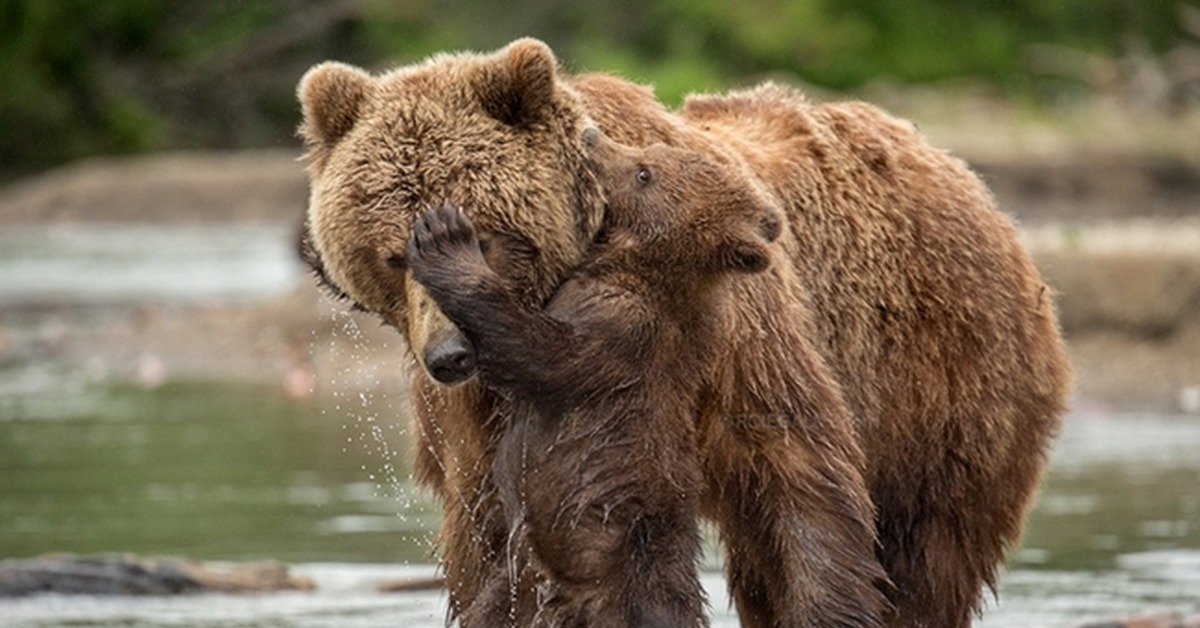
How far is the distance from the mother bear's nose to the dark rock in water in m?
3.47

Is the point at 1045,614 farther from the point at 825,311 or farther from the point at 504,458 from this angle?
the point at 504,458

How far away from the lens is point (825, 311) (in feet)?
20.0

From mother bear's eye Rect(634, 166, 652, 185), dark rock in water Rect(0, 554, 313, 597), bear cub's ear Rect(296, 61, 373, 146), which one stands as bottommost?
dark rock in water Rect(0, 554, 313, 597)

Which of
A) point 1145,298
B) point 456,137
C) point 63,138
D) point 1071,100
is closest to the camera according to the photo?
point 456,137

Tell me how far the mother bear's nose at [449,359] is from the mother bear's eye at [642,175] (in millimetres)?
655

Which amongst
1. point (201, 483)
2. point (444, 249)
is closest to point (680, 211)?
point (444, 249)

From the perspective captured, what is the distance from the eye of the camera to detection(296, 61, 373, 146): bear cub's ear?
5445 millimetres

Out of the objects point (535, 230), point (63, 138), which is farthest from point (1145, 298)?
point (63, 138)

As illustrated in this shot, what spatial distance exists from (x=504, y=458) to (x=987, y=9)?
48.1m

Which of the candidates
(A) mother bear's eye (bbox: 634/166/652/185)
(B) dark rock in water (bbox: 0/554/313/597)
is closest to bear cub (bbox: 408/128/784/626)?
(A) mother bear's eye (bbox: 634/166/652/185)

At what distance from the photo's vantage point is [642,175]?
5402 mm

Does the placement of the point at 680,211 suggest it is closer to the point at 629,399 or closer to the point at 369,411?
the point at 629,399

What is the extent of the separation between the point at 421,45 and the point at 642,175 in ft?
161

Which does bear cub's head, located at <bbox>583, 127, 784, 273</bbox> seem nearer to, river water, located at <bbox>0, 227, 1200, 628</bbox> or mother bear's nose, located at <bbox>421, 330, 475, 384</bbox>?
mother bear's nose, located at <bbox>421, 330, 475, 384</bbox>
